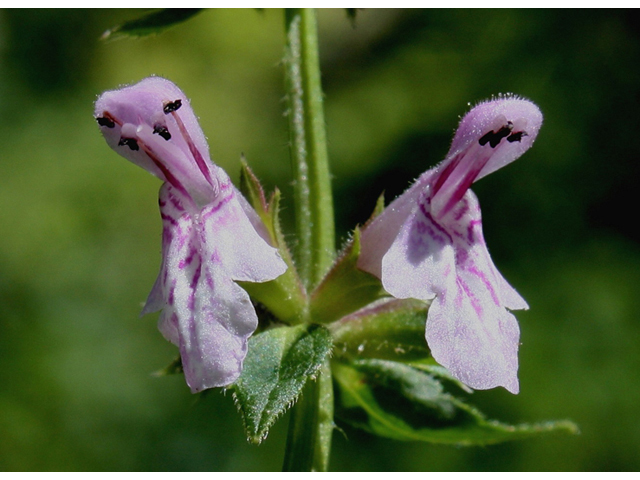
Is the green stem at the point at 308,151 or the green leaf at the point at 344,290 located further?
the green stem at the point at 308,151

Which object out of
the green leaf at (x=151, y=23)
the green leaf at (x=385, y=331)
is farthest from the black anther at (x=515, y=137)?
the green leaf at (x=151, y=23)

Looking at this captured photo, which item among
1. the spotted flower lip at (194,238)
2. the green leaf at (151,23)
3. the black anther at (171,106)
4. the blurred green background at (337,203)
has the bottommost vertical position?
the blurred green background at (337,203)

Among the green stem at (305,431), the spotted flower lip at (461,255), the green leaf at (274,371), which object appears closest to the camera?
the green leaf at (274,371)

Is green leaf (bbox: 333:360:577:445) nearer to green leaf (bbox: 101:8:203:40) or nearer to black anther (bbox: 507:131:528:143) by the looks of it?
black anther (bbox: 507:131:528:143)

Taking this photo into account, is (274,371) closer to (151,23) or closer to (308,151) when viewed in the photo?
(308,151)

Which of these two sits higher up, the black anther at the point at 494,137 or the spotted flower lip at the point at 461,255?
the black anther at the point at 494,137

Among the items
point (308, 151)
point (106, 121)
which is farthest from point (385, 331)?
point (106, 121)

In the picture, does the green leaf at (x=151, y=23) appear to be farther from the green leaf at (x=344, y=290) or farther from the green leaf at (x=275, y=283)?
the green leaf at (x=344, y=290)

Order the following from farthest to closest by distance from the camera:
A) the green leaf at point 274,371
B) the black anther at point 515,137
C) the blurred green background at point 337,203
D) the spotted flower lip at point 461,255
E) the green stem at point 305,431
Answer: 1. the blurred green background at point 337,203
2. the black anther at point 515,137
3. the green stem at point 305,431
4. the spotted flower lip at point 461,255
5. the green leaf at point 274,371
